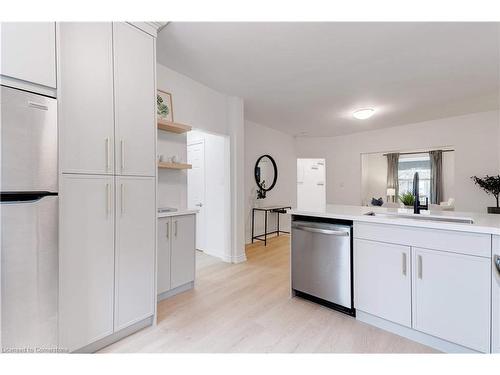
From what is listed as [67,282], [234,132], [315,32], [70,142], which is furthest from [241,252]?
[315,32]

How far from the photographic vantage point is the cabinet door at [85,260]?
1444 mm

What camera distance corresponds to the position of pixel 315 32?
2098 mm

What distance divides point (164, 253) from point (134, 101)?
148 centimetres

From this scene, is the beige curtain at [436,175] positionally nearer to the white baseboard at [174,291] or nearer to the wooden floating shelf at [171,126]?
the wooden floating shelf at [171,126]

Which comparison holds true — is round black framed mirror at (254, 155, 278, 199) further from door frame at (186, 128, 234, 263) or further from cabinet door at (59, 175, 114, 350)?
cabinet door at (59, 175, 114, 350)

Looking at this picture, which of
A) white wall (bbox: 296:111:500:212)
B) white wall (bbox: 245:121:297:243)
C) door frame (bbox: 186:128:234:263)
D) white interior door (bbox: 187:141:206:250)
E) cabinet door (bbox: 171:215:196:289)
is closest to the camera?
cabinet door (bbox: 171:215:196:289)

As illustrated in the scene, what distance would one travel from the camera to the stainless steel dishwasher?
205 cm

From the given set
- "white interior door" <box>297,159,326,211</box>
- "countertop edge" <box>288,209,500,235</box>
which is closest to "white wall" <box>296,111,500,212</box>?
"white interior door" <box>297,159,326,211</box>

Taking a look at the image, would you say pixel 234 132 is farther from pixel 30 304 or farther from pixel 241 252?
pixel 30 304

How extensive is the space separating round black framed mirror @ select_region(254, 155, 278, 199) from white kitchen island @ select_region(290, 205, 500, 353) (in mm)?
2900

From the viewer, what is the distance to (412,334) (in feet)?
5.76

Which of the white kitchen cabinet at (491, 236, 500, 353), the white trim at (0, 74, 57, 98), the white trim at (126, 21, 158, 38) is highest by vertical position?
the white trim at (126, 21, 158, 38)
